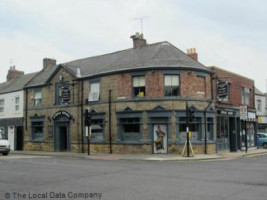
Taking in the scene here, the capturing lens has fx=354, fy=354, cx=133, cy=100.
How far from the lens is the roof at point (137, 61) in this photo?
87.8ft

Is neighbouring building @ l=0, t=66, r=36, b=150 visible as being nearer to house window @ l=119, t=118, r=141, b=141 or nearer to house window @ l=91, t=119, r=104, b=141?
house window @ l=91, t=119, r=104, b=141

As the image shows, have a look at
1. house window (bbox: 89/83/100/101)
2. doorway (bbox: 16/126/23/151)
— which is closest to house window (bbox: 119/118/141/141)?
house window (bbox: 89/83/100/101)

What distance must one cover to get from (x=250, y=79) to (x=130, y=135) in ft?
52.3

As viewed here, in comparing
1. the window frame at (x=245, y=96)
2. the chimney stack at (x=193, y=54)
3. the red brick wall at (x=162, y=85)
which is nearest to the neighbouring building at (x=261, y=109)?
the window frame at (x=245, y=96)

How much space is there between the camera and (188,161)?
2214cm

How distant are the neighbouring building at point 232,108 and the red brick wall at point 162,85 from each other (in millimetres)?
1946

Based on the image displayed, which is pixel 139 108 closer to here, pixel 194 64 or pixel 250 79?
pixel 194 64

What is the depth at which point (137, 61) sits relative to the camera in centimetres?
2784

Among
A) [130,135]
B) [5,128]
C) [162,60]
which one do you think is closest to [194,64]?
[162,60]

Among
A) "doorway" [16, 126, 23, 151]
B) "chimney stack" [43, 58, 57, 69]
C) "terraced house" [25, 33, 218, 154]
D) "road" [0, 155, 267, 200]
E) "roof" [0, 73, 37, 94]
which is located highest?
"chimney stack" [43, 58, 57, 69]

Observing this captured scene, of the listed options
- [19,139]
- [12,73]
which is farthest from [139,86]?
[12,73]

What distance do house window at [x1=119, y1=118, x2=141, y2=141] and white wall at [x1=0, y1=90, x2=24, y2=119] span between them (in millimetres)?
14145

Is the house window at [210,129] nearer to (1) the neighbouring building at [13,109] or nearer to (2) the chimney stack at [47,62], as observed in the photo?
(2) the chimney stack at [47,62]

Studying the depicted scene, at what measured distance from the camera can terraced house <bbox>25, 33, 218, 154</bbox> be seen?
26266 millimetres
